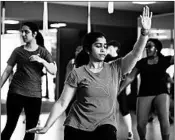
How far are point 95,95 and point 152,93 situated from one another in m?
1.99

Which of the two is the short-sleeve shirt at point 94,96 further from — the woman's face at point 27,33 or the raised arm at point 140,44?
the woman's face at point 27,33

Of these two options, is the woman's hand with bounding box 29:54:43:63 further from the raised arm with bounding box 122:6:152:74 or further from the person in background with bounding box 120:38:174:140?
the raised arm with bounding box 122:6:152:74

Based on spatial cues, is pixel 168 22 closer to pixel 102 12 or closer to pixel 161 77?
pixel 102 12

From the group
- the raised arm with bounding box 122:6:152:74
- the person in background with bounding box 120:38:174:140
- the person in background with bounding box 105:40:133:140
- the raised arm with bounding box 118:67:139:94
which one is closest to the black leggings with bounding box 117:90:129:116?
the person in background with bounding box 105:40:133:140

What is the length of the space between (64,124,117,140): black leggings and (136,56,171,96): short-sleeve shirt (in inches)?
77.6

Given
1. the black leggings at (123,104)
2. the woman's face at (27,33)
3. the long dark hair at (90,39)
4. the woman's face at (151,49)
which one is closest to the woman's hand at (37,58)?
the woman's face at (27,33)

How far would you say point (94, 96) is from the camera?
3285 millimetres

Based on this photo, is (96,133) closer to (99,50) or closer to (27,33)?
(99,50)

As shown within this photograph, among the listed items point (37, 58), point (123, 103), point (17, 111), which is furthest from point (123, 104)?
point (37, 58)

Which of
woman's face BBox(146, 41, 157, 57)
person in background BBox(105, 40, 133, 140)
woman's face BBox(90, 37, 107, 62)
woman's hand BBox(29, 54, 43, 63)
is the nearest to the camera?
woman's face BBox(90, 37, 107, 62)

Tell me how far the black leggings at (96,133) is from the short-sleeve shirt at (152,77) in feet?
6.47

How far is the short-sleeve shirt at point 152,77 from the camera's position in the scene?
5156 millimetres

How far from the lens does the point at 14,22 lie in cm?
1059

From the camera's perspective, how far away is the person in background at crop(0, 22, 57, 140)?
4676 millimetres
